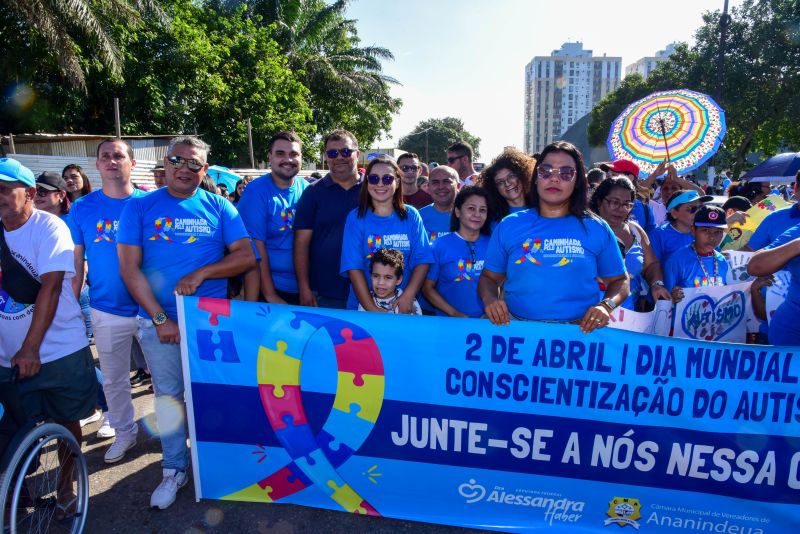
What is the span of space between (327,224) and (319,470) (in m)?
1.60

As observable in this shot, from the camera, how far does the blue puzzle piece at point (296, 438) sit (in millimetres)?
2816

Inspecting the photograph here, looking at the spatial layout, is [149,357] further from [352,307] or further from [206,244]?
[352,307]

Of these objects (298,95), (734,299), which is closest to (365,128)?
(298,95)

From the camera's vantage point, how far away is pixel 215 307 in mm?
2822

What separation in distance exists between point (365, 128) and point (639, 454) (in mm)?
31734

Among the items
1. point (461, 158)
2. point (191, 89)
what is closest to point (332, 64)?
point (191, 89)

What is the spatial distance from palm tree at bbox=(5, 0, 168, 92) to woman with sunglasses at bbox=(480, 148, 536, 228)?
50.1ft

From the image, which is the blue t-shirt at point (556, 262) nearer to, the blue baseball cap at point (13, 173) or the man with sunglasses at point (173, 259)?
the man with sunglasses at point (173, 259)

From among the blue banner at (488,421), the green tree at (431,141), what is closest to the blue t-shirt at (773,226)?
the blue banner at (488,421)

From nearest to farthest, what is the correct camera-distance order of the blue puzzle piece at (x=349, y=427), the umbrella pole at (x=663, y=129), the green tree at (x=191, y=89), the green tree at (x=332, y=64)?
the blue puzzle piece at (x=349, y=427), the umbrella pole at (x=663, y=129), the green tree at (x=191, y=89), the green tree at (x=332, y=64)

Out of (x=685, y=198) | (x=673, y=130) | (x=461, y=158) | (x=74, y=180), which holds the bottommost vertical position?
(x=685, y=198)

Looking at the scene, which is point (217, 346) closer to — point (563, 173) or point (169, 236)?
point (169, 236)

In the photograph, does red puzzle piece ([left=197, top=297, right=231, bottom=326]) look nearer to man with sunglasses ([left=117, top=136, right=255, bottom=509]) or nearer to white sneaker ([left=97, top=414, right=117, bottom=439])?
man with sunglasses ([left=117, top=136, right=255, bottom=509])

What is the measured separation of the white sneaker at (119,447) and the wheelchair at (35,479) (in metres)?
0.51
